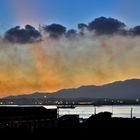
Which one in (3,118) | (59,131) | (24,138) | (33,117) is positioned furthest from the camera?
(33,117)

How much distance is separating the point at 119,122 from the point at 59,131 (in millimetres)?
10097

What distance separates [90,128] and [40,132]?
5.48m

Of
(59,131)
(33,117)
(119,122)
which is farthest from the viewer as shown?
(33,117)

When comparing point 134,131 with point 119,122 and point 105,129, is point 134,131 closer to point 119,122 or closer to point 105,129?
point 105,129

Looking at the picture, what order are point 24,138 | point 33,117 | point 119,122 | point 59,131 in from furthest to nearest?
point 33,117, point 119,122, point 59,131, point 24,138

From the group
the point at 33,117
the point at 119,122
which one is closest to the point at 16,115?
the point at 33,117

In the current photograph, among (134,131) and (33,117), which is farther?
(33,117)

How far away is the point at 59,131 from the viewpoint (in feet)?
141

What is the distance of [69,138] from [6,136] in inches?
219

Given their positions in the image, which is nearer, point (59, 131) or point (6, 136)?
point (6, 136)

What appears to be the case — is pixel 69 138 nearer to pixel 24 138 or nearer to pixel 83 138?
pixel 83 138

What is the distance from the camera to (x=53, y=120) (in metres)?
60.6

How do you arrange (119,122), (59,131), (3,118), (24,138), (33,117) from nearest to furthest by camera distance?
(24,138) → (59,131) → (119,122) → (3,118) → (33,117)

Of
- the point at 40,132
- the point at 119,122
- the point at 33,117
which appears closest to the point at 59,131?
the point at 40,132
